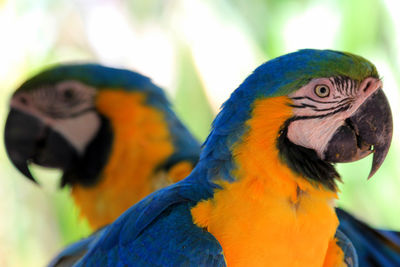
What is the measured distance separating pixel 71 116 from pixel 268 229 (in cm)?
115

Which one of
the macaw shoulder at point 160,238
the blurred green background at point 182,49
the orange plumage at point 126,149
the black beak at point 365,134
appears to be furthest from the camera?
the blurred green background at point 182,49

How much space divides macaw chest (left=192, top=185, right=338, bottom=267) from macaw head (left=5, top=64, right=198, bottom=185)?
87 cm

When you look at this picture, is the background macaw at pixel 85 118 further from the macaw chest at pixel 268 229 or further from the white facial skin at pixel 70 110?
the macaw chest at pixel 268 229

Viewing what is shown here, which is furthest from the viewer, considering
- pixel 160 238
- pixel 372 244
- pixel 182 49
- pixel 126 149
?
pixel 182 49

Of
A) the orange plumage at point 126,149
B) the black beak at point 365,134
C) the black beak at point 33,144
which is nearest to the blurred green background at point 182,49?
the black beak at point 33,144

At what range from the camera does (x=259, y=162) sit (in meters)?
1.17

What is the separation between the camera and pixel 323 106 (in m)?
1.17

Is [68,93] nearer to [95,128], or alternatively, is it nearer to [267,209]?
[95,128]

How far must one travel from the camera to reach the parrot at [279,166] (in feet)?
3.68

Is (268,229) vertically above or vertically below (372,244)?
above

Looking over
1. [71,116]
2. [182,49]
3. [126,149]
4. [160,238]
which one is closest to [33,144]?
[71,116]

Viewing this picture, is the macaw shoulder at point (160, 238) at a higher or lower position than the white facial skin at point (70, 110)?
lower

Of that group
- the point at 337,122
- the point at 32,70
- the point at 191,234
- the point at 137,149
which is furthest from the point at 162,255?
the point at 32,70

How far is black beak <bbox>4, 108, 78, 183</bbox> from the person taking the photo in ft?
6.50
